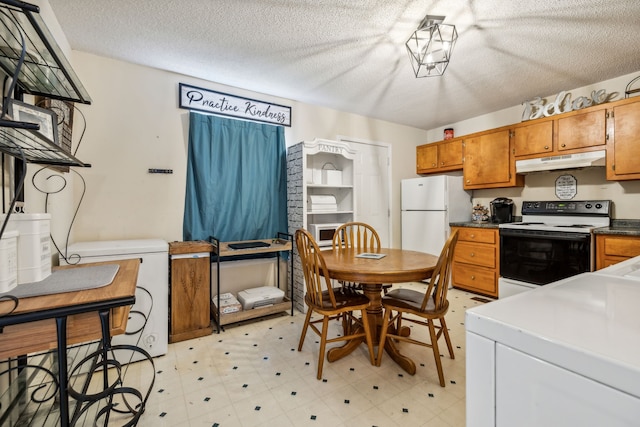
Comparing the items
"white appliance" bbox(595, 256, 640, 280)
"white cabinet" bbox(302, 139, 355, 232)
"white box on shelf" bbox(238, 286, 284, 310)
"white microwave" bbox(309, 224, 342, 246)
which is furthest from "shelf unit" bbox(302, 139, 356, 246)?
"white appliance" bbox(595, 256, 640, 280)

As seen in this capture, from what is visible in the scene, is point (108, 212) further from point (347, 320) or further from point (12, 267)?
point (347, 320)

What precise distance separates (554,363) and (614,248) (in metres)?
3.01

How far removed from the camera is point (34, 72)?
1.35 m

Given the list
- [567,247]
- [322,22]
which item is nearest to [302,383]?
[322,22]

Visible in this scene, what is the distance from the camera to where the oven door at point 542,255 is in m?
2.70

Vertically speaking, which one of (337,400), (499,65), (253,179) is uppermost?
(499,65)

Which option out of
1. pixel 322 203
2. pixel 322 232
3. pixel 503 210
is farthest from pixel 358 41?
pixel 503 210

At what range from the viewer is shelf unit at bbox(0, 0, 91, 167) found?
3.42 ft

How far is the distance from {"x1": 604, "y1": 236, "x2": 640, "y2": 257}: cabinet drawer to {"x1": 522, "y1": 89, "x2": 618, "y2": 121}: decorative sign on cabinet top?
1.40 m

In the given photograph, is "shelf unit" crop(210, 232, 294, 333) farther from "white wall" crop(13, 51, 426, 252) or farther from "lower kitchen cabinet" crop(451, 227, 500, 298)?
"lower kitchen cabinet" crop(451, 227, 500, 298)

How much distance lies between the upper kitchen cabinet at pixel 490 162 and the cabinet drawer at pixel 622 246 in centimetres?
118

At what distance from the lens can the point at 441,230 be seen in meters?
3.87

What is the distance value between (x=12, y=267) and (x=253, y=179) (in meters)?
2.25

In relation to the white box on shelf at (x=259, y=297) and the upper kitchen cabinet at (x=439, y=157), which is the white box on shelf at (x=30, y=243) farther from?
the upper kitchen cabinet at (x=439, y=157)
